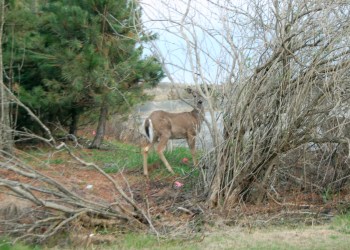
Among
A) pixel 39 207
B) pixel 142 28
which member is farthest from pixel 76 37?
pixel 39 207

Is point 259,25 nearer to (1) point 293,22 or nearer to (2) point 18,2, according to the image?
(1) point 293,22

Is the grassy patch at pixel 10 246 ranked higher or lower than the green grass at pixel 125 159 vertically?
lower

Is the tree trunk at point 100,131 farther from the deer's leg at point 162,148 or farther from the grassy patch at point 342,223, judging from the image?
the grassy patch at point 342,223

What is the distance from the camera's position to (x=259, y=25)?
9.62 metres

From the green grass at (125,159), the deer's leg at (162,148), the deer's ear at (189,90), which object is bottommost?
the green grass at (125,159)

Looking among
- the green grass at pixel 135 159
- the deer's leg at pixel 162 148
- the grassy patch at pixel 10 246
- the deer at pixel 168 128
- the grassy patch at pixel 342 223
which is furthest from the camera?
the deer at pixel 168 128

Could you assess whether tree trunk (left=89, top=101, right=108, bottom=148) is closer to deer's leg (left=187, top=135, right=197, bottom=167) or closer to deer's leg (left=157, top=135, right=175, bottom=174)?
deer's leg (left=157, top=135, right=175, bottom=174)

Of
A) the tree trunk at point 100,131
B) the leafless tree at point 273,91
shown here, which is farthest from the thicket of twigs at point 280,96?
the tree trunk at point 100,131

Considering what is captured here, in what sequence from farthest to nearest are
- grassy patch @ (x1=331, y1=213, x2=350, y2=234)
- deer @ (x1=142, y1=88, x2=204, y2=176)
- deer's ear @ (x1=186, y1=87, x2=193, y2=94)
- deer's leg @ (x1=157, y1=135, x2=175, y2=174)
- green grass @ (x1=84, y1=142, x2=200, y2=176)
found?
deer @ (x1=142, y1=88, x2=204, y2=176)
green grass @ (x1=84, y1=142, x2=200, y2=176)
deer's leg @ (x1=157, y1=135, x2=175, y2=174)
deer's ear @ (x1=186, y1=87, x2=193, y2=94)
grassy patch @ (x1=331, y1=213, x2=350, y2=234)

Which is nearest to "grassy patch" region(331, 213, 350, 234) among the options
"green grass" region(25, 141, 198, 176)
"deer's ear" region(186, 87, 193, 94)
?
"green grass" region(25, 141, 198, 176)

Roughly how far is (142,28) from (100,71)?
4.98 m

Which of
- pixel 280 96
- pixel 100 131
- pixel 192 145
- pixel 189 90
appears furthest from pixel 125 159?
pixel 280 96

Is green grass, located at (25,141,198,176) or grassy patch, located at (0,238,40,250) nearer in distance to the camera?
grassy patch, located at (0,238,40,250)

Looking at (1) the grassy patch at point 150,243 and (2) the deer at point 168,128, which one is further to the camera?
(2) the deer at point 168,128
